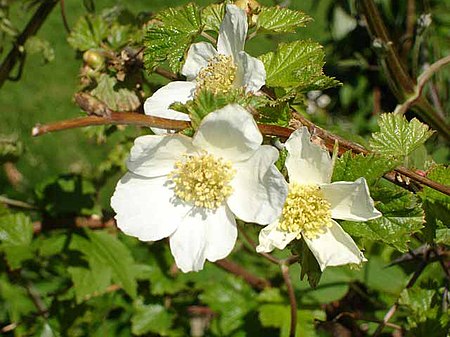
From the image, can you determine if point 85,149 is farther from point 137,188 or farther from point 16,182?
point 137,188

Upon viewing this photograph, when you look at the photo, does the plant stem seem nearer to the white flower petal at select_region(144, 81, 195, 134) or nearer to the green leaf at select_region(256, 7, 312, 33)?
the green leaf at select_region(256, 7, 312, 33)

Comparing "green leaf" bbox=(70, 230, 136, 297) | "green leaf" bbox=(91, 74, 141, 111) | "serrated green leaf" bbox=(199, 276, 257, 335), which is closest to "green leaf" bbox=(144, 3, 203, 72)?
"green leaf" bbox=(91, 74, 141, 111)

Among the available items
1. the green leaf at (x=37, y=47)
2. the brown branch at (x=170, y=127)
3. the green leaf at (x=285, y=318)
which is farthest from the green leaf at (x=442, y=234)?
the green leaf at (x=37, y=47)

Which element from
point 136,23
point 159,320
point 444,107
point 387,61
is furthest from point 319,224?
point 444,107

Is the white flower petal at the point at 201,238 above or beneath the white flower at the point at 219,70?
beneath

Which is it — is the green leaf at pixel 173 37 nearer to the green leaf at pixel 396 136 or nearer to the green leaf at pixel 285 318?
the green leaf at pixel 396 136

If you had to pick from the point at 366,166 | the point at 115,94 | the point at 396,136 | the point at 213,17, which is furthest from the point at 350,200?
the point at 115,94

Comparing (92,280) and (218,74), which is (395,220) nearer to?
(218,74)
